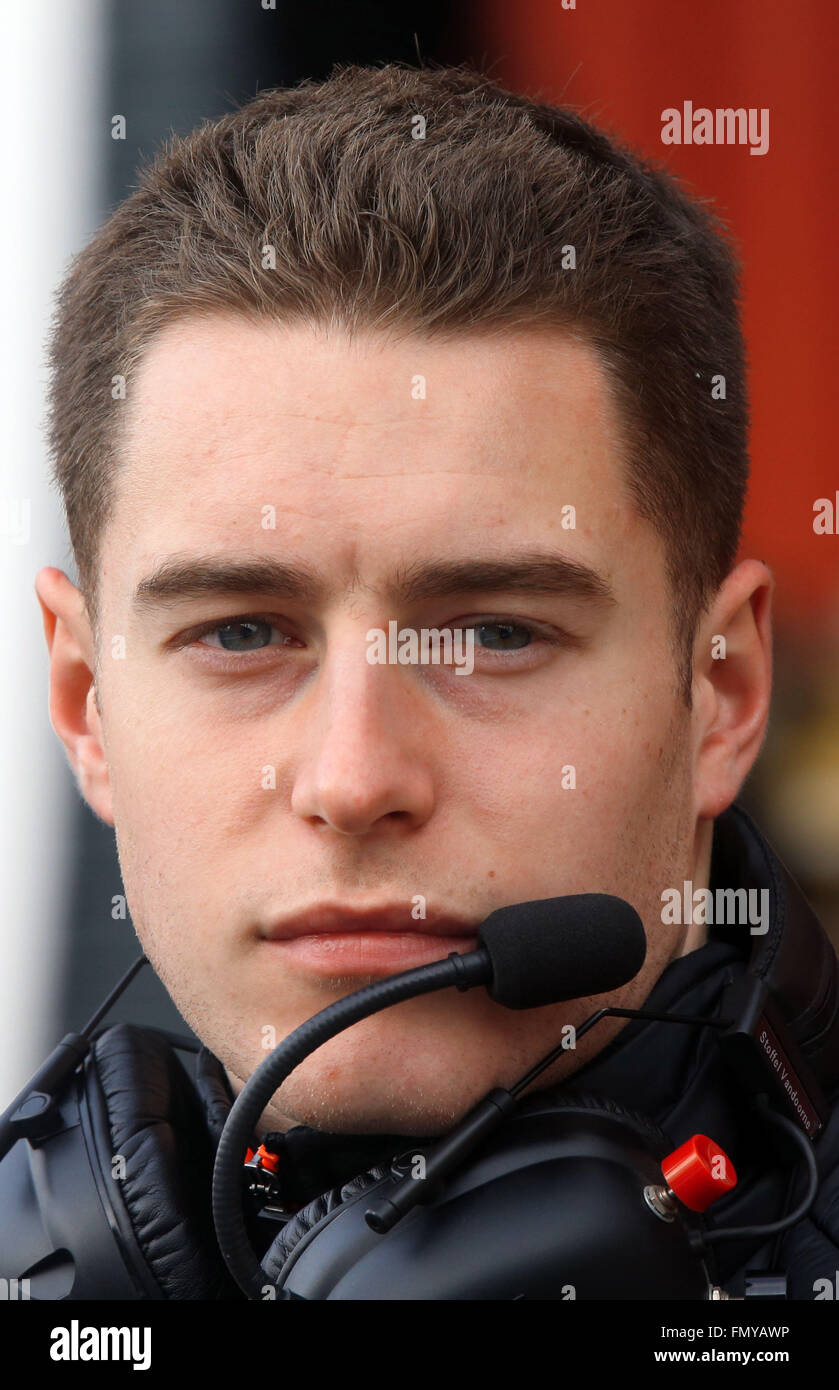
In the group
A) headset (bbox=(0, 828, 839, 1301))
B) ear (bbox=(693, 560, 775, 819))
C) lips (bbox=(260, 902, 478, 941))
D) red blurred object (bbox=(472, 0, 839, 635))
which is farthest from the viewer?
red blurred object (bbox=(472, 0, 839, 635))

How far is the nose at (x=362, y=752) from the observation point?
1.09 meters

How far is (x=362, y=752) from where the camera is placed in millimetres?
1095

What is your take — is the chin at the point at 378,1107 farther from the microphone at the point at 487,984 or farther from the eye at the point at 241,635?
the eye at the point at 241,635

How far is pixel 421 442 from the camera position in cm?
116

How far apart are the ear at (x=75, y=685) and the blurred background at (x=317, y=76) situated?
15cm

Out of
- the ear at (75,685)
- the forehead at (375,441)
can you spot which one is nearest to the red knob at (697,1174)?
the forehead at (375,441)

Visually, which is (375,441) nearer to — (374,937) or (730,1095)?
(374,937)

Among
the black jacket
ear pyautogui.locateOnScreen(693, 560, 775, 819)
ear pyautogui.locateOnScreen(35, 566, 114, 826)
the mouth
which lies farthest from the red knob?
ear pyautogui.locateOnScreen(35, 566, 114, 826)

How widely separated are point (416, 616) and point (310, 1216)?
484mm

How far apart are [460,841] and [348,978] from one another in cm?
14

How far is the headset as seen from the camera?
1.00 m

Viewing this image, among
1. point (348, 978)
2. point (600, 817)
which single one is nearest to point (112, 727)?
point (348, 978)

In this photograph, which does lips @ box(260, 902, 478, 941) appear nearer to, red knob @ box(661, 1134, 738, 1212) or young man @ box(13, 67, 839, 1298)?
young man @ box(13, 67, 839, 1298)

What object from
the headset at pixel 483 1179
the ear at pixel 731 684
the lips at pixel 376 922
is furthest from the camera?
the ear at pixel 731 684
